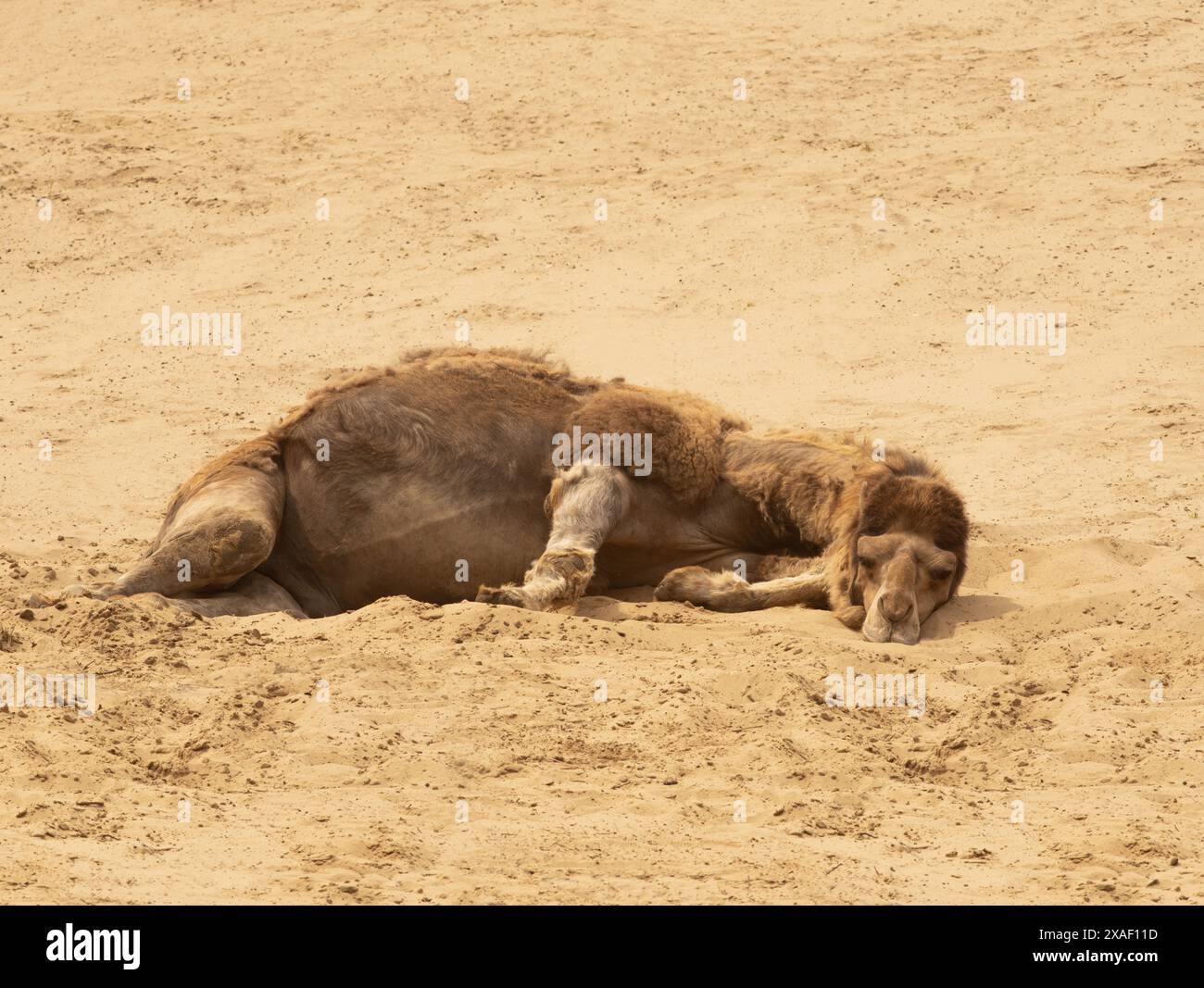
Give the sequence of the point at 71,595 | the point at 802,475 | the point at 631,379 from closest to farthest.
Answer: the point at 71,595
the point at 802,475
the point at 631,379

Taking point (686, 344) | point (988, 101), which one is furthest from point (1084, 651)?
point (988, 101)

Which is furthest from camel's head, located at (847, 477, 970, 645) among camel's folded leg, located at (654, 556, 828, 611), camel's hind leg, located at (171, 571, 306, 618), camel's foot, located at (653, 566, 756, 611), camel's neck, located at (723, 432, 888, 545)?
camel's hind leg, located at (171, 571, 306, 618)

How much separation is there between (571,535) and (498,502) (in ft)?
1.74

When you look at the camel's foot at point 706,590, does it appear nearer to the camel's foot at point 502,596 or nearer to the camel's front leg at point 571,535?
the camel's front leg at point 571,535

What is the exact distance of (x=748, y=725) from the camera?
235 inches

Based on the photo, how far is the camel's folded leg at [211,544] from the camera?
765cm

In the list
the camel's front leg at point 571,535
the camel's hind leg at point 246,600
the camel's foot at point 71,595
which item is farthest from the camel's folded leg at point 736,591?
the camel's foot at point 71,595

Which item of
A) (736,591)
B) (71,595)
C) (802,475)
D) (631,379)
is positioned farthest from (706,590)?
(631,379)

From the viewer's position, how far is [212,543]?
766 centimetres

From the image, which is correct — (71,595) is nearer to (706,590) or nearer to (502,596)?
(502,596)

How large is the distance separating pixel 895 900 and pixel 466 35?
14.3 meters

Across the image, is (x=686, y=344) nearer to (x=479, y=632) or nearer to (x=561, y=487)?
(x=561, y=487)

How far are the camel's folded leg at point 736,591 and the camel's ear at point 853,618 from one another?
287 millimetres

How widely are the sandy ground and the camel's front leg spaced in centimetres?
26
